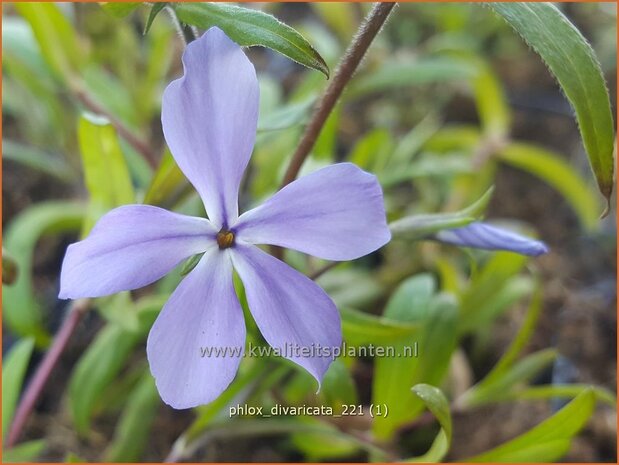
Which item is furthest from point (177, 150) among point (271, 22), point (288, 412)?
point (288, 412)

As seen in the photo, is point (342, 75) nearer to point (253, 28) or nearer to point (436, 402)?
point (253, 28)

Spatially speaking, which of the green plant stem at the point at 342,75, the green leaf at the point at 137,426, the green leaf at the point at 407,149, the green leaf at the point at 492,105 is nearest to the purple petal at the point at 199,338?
the green plant stem at the point at 342,75

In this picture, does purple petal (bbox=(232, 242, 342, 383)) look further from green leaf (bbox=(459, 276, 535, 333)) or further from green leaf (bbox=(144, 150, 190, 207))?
green leaf (bbox=(459, 276, 535, 333))

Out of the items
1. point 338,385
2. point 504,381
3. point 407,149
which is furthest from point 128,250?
point 407,149

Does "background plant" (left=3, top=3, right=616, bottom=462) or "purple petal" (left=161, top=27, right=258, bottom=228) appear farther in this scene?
"background plant" (left=3, top=3, right=616, bottom=462)

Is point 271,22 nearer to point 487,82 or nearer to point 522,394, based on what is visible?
point 522,394

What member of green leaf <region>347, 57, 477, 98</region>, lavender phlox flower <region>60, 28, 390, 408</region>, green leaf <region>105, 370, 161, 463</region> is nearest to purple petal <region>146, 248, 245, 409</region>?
lavender phlox flower <region>60, 28, 390, 408</region>

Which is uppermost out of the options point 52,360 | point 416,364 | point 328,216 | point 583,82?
point 583,82
